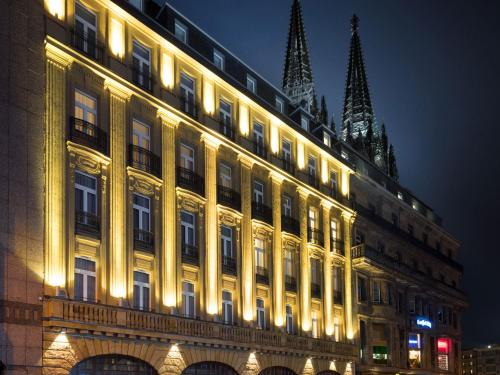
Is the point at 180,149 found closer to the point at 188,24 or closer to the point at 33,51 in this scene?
the point at 188,24

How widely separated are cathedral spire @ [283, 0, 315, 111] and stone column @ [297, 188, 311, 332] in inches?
3586

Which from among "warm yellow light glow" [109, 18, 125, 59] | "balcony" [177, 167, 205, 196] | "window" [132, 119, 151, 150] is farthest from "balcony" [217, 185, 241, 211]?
"warm yellow light glow" [109, 18, 125, 59]

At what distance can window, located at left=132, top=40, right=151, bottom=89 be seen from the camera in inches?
1398

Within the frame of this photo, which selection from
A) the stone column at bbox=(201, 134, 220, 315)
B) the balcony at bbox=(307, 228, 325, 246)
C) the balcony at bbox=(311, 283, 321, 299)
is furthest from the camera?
the balcony at bbox=(307, 228, 325, 246)

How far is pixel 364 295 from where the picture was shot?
58.1 m

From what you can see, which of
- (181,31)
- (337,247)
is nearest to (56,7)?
(181,31)

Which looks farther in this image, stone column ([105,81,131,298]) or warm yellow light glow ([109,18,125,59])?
warm yellow light glow ([109,18,125,59])

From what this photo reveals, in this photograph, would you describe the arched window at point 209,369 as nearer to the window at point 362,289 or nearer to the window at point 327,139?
the window at point 362,289

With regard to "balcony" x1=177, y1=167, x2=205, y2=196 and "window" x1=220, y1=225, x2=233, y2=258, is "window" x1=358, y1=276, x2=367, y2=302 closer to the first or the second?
"window" x1=220, y1=225, x2=233, y2=258

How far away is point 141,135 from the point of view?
35719mm

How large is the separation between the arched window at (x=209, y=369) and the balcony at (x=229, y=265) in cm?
487

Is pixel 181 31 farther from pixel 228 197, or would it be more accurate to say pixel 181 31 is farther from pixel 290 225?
pixel 290 225

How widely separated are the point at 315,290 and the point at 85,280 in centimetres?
2176

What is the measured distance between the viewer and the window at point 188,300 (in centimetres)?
3688
